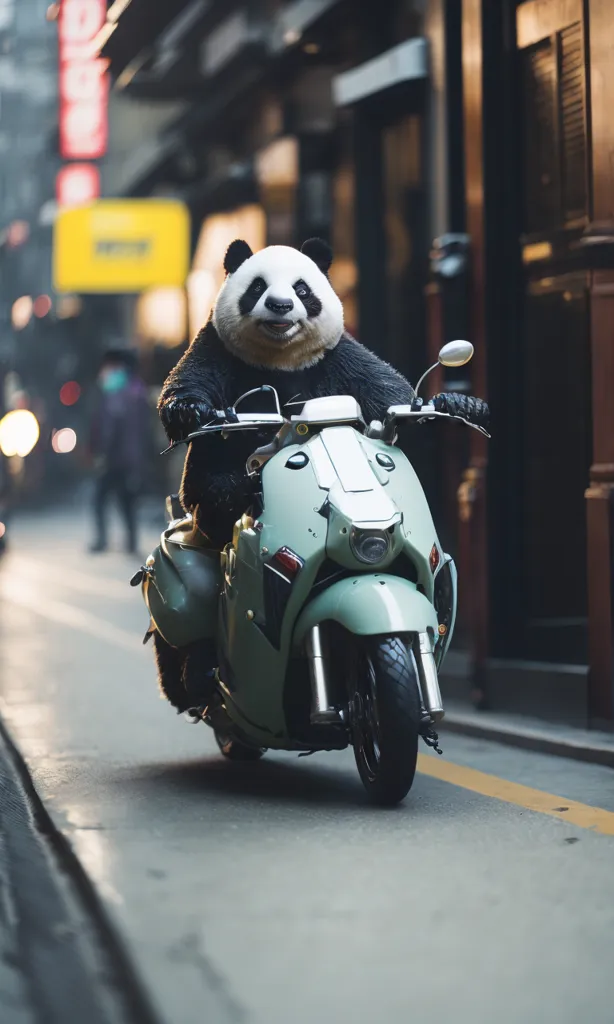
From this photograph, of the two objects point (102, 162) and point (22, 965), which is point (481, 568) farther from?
point (102, 162)

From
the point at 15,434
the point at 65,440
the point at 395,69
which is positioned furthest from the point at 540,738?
the point at 65,440

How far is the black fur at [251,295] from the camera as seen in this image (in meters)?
6.15

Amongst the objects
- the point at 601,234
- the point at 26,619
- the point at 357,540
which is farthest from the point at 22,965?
the point at 26,619

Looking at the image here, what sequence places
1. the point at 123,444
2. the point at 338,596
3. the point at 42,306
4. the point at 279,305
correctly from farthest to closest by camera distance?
the point at 42,306 < the point at 123,444 < the point at 279,305 < the point at 338,596

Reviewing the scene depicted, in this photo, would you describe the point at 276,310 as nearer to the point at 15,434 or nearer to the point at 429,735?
the point at 429,735

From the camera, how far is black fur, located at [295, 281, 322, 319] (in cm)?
615

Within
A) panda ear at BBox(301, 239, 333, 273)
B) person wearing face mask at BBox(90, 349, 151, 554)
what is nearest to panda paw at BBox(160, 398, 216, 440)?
panda ear at BBox(301, 239, 333, 273)

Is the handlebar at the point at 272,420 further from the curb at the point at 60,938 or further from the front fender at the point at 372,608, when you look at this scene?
the curb at the point at 60,938

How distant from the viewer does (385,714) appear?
531 centimetres

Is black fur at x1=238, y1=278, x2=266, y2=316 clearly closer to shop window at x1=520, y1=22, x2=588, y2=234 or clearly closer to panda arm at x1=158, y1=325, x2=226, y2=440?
panda arm at x1=158, y1=325, x2=226, y2=440

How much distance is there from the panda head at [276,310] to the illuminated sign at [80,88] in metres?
25.0

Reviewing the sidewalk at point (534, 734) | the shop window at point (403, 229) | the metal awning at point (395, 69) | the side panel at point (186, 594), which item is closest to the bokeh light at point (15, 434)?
the shop window at point (403, 229)

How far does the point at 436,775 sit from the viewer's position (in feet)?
22.1

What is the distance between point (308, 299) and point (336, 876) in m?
2.14
